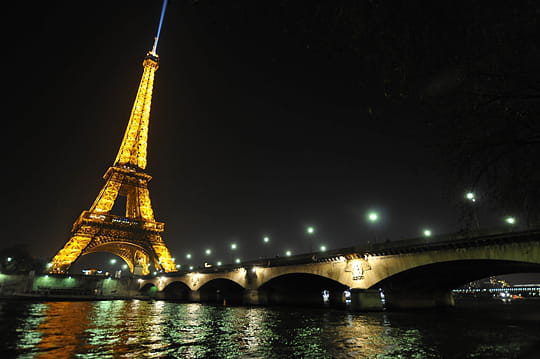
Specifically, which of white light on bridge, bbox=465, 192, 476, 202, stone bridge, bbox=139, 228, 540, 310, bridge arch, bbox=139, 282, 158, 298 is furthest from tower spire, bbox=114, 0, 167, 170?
white light on bridge, bbox=465, 192, 476, 202

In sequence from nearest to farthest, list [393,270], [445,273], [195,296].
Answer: [393,270] < [445,273] < [195,296]

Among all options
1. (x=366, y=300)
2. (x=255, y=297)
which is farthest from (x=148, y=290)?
(x=366, y=300)

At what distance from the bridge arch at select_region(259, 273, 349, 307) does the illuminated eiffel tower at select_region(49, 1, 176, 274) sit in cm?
3353

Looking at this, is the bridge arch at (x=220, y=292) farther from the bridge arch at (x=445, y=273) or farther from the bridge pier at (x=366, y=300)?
the bridge arch at (x=445, y=273)

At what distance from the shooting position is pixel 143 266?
303 feet

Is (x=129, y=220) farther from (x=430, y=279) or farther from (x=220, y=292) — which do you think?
(x=430, y=279)

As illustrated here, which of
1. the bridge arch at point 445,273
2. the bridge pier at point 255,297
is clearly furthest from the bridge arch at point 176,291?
the bridge arch at point 445,273

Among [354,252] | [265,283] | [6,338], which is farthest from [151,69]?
[6,338]

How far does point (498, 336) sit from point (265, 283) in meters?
31.9

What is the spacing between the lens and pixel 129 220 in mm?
77500

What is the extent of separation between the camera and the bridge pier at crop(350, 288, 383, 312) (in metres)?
31.9

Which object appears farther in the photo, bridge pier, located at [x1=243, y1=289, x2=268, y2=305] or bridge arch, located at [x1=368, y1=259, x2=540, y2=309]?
bridge pier, located at [x1=243, y1=289, x2=268, y2=305]

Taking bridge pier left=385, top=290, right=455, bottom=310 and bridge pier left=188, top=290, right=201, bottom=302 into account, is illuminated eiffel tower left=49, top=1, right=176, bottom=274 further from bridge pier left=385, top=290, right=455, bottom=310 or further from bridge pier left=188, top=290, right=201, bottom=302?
bridge pier left=385, top=290, right=455, bottom=310

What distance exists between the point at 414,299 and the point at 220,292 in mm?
45259
